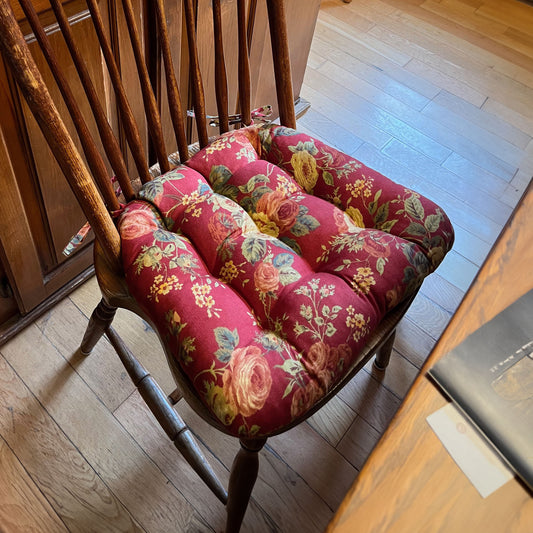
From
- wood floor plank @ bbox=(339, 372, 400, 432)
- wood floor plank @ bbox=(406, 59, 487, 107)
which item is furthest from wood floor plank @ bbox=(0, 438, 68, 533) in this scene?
wood floor plank @ bbox=(406, 59, 487, 107)

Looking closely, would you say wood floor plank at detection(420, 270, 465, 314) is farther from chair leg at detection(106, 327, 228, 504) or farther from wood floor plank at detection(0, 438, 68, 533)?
wood floor plank at detection(0, 438, 68, 533)

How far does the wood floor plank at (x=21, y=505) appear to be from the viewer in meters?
0.98

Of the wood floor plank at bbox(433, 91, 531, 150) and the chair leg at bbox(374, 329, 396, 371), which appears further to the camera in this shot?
the wood floor plank at bbox(433, 91, 531, 150)

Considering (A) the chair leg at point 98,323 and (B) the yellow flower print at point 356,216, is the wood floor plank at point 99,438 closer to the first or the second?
(A) the chair leg at point 98,323

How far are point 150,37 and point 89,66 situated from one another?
13 centimetres

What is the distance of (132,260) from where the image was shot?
0.75 m

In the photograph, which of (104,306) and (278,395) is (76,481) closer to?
(104,306)

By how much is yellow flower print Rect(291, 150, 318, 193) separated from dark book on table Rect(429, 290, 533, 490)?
0.40 metres

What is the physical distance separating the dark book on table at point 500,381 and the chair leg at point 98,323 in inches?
23.8

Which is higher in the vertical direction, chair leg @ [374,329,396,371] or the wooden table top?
the wooden table top

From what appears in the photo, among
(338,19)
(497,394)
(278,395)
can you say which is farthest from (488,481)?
(338,19)

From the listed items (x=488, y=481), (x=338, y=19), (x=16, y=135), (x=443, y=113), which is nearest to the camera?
(x=488, y=481)

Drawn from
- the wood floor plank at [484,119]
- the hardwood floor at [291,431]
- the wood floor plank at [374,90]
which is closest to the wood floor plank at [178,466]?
the hardwood floor at [291,431]

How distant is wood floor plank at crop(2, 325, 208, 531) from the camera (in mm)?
1019
